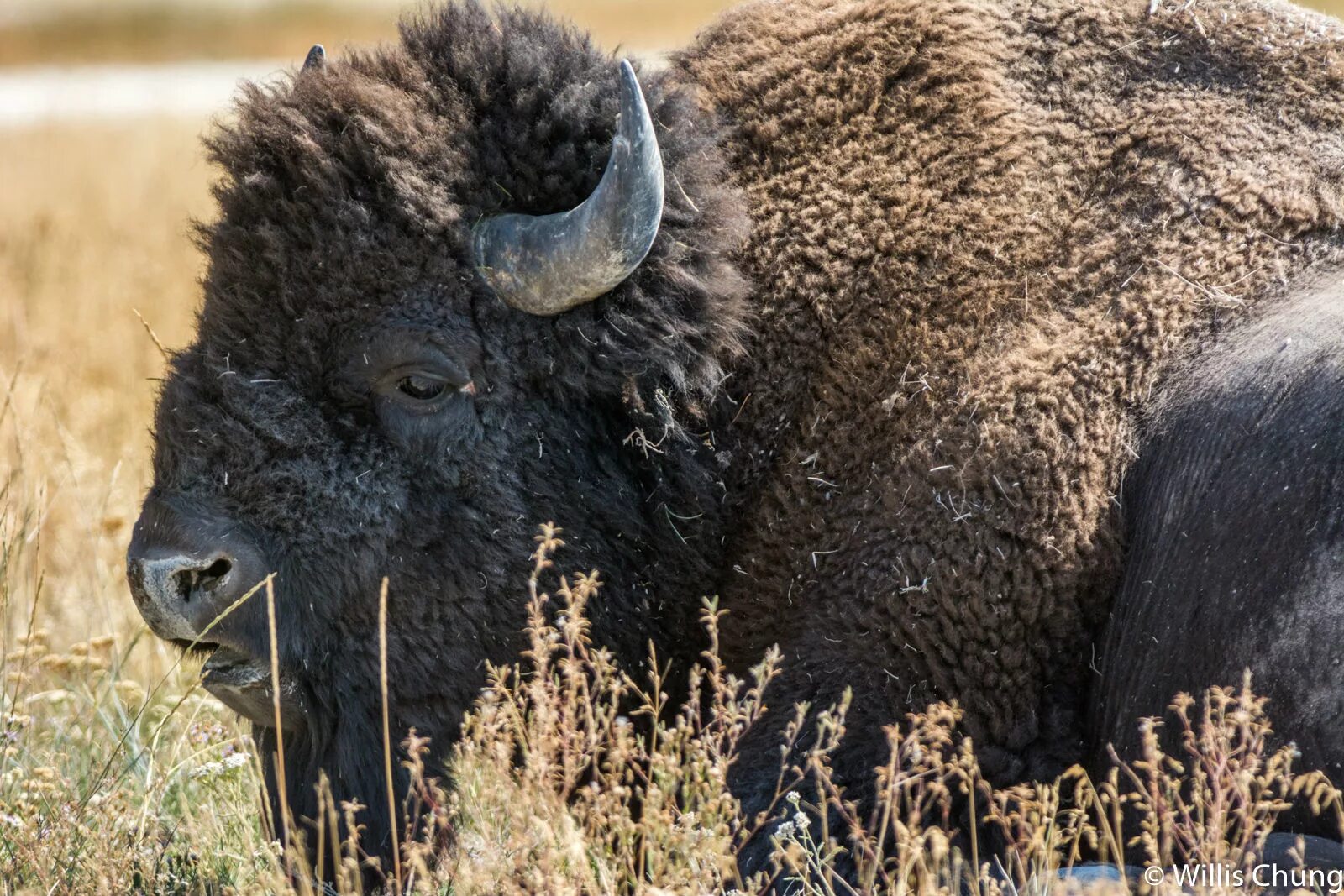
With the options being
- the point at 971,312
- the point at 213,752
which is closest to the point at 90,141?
the point at 213,752

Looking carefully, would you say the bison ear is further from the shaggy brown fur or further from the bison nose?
the bison nose

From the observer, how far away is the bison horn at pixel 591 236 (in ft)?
10.4

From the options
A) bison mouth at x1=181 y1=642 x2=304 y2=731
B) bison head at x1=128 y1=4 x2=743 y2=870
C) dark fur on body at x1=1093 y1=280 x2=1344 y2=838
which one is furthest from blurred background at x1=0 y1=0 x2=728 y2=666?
dark fur on body at x1=1093 y1=280 x2=1344 y2=838

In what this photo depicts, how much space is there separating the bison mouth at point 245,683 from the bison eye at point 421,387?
0.74 metres

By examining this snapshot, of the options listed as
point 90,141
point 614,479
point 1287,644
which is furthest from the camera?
point 90,141

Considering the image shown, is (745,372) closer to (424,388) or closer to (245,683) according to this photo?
(424,388)

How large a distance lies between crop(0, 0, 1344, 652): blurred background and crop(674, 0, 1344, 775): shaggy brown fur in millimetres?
439

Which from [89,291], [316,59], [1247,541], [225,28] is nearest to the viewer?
[1247,541]

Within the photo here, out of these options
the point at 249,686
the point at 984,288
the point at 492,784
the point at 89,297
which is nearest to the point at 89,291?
the point at 89,297

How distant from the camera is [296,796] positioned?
3.59 m

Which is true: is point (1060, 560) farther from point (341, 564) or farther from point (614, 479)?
point (341, 564)

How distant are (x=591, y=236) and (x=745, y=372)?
564 mm

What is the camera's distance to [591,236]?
10.6 ft

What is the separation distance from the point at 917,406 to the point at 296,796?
73.8 inches
